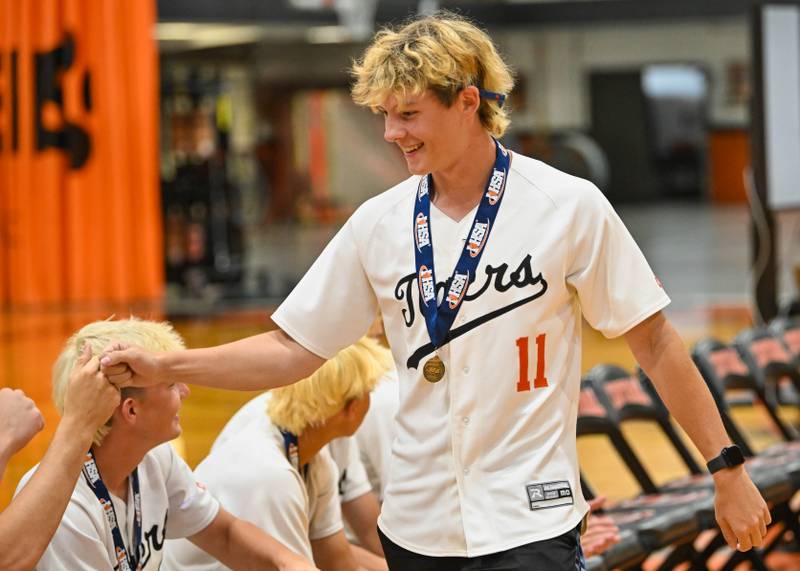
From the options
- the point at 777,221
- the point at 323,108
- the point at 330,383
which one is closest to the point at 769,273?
the point at 777,221

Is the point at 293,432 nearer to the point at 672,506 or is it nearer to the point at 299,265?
the point at 672,506

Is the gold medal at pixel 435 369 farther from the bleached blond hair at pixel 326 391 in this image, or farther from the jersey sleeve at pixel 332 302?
the bleached blond hair at pixel 326 391

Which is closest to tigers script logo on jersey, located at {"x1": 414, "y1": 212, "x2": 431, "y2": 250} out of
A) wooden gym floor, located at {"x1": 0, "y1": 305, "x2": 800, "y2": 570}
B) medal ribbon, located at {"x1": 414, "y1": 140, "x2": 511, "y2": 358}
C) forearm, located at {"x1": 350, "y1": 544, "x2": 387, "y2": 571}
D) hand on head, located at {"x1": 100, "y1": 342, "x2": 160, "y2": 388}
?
medal ribbon, located at {"x1": 414, "y1": 140, "x2": 511, "y2": 358}

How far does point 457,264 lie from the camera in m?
2.30

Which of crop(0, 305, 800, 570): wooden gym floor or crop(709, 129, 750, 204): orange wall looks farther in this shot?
crop(709, 129, 750, 204): orange wall

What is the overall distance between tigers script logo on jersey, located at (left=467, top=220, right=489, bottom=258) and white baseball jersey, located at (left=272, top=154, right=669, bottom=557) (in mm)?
14

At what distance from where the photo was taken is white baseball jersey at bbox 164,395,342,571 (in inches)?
116

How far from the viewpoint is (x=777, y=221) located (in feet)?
26.8

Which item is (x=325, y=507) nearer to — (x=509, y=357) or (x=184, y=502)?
(x=184, y=502)

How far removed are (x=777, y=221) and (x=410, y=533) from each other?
6.31m

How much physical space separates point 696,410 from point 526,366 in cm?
34

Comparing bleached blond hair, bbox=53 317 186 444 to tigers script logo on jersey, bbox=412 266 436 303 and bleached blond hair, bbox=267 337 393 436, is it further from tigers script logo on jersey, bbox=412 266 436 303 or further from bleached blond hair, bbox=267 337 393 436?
tigers script logo on jersey, bbox=412 266 436 303

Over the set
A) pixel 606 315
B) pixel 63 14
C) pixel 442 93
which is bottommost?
pixel 606 315

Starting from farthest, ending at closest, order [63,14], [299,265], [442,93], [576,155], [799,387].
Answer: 1. [576,155]
2. [299,265]
3. [63,14]
4. [799,387]
5. [442,93]
